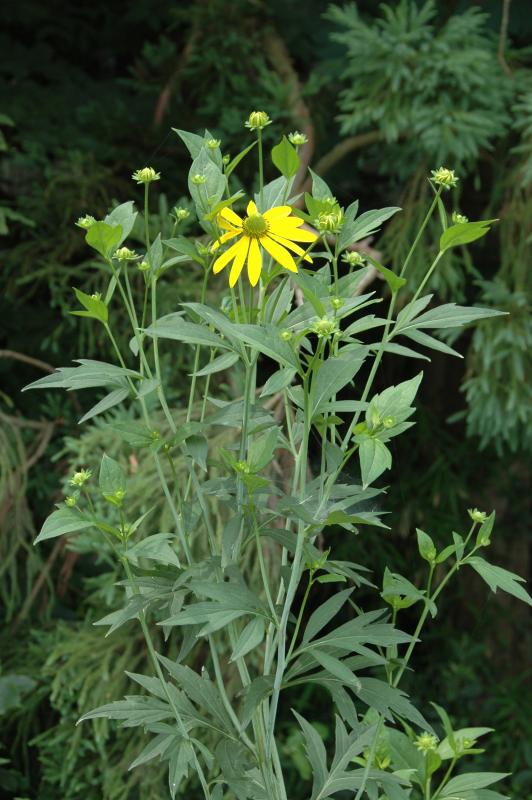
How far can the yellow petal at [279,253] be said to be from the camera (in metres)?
0.79

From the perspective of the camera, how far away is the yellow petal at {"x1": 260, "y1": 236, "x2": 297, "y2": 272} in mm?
790

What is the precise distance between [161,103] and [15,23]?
482 mm

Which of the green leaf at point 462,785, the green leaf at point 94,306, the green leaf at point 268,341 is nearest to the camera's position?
the green leaf at point 268,341

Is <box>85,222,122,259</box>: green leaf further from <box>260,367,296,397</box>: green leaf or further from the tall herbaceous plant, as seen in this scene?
<box>260,367,296,397</box>: green leaf

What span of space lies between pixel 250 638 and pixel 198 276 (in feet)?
4.42

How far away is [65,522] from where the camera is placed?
0.85 m

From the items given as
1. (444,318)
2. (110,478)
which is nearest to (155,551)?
(110,478)

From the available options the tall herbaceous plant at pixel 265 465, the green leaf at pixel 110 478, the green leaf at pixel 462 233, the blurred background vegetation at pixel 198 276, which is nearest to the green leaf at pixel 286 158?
the tall herbaceous plant at pixel 265 465

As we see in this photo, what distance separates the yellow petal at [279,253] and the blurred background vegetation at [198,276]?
88 cm

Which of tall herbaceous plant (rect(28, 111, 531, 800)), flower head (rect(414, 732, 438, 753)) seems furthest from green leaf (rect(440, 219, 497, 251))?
flower head (rect(414, 732, 438, 753))

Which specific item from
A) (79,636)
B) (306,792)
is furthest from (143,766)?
(306,792)

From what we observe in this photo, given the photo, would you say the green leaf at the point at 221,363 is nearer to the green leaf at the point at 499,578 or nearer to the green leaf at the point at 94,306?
the green leaf at the point at 94,306

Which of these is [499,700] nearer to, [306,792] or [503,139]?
[306,792]

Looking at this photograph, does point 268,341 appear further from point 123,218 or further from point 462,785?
point 462,785
